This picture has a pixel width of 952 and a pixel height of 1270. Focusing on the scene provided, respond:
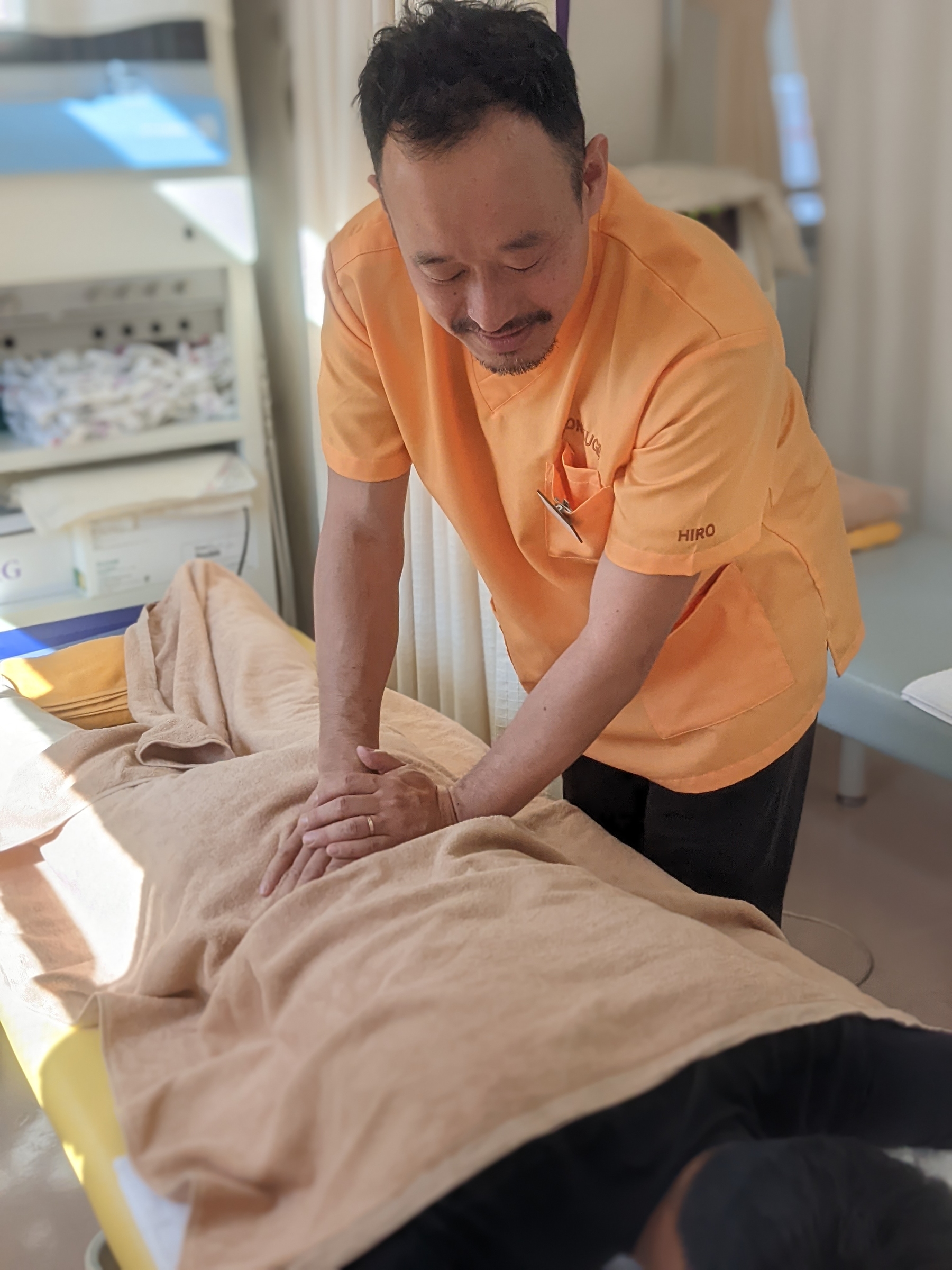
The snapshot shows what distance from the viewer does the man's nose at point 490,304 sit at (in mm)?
1057

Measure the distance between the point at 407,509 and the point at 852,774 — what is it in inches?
42.9

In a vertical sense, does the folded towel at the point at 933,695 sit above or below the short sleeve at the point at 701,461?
below

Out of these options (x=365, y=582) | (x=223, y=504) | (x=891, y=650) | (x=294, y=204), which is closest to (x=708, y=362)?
(x=365, y=582)

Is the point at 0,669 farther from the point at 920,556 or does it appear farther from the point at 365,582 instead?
the point at 920,556

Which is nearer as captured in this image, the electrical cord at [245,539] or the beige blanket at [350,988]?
the beige blanket at [350,988]

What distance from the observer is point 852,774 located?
98.4 inches

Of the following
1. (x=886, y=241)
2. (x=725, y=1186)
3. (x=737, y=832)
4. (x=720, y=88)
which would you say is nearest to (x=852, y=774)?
(x=886, y=241)

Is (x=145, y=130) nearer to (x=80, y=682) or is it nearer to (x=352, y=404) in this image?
(x=80, y=682)

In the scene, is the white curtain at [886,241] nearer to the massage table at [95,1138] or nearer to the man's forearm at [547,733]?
the man's forearm at [547,733]

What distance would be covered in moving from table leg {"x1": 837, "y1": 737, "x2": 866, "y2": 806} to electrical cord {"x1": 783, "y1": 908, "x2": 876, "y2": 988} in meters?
0.41

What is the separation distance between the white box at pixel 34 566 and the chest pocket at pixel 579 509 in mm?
1557

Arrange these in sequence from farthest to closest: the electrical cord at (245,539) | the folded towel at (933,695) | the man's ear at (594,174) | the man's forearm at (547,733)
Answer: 1. the electrical cord at (245,539)
2. the folded towel at (933,695)
3. the man's forearm at (547,733)
4. the man's ear at (594,174)

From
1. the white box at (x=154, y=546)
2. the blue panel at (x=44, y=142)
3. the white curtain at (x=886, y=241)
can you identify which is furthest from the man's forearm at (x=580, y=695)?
the blue panel at (x=44, y=142)

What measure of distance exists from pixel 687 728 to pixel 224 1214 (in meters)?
0.70
